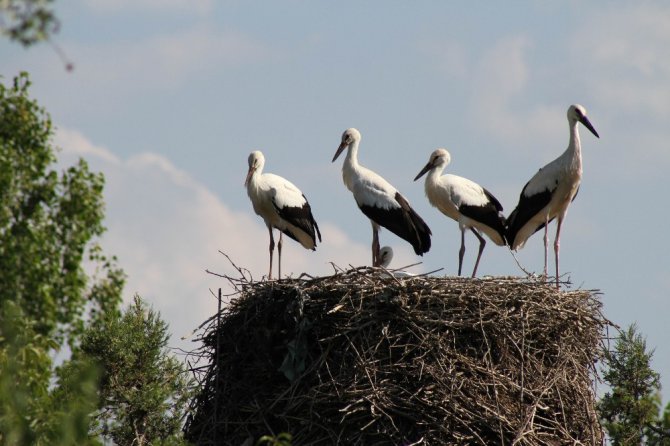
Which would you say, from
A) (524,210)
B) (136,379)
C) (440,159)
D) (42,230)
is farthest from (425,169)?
(42,230)

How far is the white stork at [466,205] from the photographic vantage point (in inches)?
644

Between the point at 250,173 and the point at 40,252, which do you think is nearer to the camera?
the point at 40,252

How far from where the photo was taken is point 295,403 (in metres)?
12.4

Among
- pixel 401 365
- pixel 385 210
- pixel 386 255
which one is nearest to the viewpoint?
pixel 401 365

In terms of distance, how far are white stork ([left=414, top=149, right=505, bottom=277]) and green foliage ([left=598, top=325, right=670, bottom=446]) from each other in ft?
6.86

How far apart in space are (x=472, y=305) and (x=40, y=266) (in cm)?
506

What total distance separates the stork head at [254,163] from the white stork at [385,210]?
1.22 meters

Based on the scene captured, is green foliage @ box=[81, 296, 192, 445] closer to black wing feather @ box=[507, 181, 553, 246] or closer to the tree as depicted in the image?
black wing feather @ box=[507, 181, 553, 246]

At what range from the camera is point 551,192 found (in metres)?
15.9

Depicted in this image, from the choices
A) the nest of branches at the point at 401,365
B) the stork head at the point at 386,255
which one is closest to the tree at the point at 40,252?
the nest of branches at the point at 401,365

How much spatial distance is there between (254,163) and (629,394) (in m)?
5.73

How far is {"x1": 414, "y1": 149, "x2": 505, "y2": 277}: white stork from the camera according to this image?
53.7ft

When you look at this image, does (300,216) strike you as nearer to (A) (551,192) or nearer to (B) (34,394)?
(A) (551,192)

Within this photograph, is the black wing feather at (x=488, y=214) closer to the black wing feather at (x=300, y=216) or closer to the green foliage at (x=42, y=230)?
the black wing feather at (x=300, y=216)
